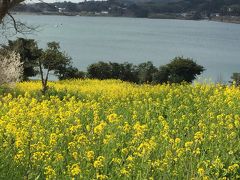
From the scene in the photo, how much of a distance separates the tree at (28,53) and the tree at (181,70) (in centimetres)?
977

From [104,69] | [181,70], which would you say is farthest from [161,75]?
[104,69]

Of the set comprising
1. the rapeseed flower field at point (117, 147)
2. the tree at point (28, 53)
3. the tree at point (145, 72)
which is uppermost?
the rapeseed flower field at point (117, 147)

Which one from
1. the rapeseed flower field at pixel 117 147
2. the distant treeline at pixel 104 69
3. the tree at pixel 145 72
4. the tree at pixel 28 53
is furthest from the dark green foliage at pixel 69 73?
the rapeseed flower field at pixel 117 147

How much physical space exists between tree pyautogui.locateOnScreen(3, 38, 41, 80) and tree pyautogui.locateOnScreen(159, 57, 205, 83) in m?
9.77

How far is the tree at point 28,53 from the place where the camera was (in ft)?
133

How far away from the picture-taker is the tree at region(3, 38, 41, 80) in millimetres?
40625

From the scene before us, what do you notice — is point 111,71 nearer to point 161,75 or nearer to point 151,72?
point 151,72

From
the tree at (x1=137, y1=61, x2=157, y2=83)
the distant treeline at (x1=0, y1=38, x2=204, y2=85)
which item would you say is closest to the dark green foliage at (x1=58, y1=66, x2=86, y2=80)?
the distant treeline at (x1=0, y1=38, x2=204, y2=85)

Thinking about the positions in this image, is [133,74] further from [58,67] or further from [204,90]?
[204,90]

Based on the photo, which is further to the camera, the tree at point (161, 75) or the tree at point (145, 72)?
the tree at point (145, 72)

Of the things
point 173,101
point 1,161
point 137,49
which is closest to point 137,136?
point 1,161

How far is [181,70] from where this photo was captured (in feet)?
135

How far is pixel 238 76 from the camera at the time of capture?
41.2 m

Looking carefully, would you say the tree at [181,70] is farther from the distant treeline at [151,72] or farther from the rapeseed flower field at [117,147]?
the rapeseed flower field at [117,147]
